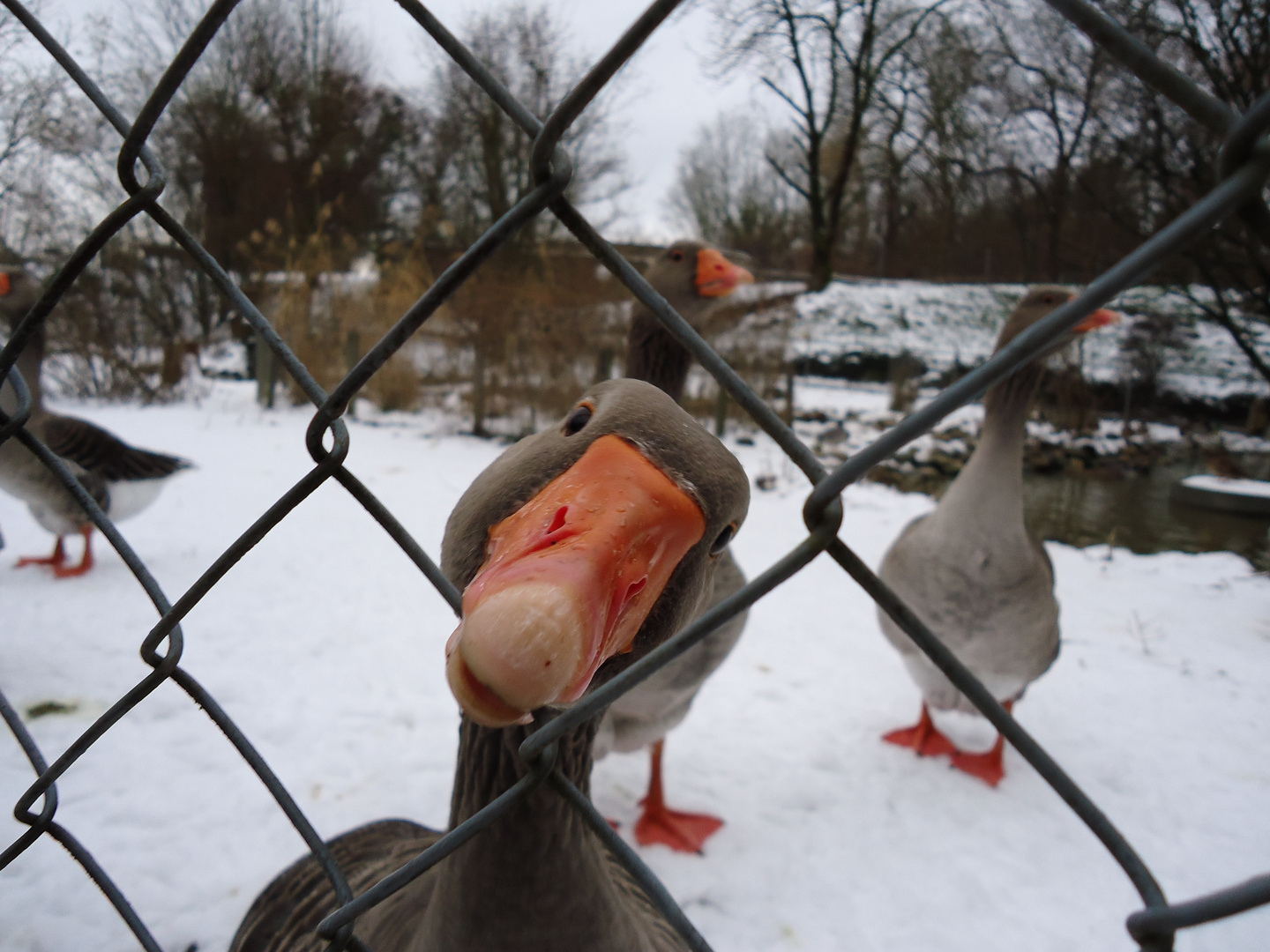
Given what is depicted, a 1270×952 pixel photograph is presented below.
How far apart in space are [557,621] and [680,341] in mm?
239

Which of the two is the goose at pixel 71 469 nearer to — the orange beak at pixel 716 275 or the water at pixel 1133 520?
the orange beak at pixel 716 275

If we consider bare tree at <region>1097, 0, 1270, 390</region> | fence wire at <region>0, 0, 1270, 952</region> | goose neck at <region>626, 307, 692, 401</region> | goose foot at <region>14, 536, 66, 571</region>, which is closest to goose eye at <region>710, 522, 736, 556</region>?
fence wire at <region>0, 0, 1270, 952</region>

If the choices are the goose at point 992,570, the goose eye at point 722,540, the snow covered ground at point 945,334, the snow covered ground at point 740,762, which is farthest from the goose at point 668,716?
the snow covered ground at point 945,334

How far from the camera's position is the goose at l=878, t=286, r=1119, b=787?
2680 mm

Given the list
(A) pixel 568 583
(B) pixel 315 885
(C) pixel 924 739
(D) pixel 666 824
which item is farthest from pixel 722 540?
(C) pixel 924 739

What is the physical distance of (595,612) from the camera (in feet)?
1.65

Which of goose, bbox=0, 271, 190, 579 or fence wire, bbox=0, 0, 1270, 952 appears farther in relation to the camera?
goose, bbox=0, 271, 190, 579

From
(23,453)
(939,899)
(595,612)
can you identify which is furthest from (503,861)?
(23,453)

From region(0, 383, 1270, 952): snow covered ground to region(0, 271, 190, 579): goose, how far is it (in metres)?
0.31

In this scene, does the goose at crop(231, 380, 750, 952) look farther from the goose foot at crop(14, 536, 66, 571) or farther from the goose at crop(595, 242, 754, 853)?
the goose foot at crop(14, 536, 66, 571)

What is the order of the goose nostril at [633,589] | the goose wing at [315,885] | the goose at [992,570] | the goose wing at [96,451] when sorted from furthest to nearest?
the goose wing at [96,451]
the goose at [992,570]
the goose wing at [315,885]
the goose nostril at [633,589]

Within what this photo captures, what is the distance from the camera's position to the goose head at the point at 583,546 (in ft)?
1.52

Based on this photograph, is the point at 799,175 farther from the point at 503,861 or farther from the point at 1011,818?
the point at 503,861

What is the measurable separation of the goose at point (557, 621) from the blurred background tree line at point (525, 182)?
97cm
